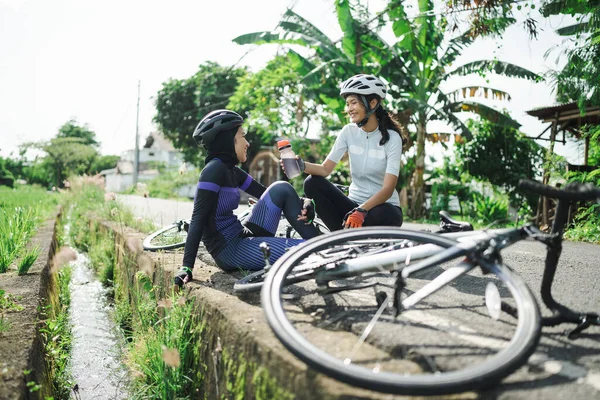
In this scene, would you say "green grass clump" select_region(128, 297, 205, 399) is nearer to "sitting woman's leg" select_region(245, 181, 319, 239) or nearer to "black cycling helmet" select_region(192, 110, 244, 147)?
"sitting woman's leg" select_region(245, 181, 319, 239)

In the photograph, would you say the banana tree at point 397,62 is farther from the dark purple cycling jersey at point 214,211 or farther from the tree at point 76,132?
the tree at point 76,132

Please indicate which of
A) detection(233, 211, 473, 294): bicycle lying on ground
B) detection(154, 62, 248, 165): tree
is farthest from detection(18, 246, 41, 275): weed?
detection(154, 62, 248, 165): tree

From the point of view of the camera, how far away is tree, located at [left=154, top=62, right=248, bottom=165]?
36.2 metres

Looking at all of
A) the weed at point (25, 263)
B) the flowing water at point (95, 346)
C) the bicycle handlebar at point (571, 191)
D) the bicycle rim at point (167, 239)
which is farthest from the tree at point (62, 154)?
the bicycle handlebar at point (571, 191)

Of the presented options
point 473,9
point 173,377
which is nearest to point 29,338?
point 173,377

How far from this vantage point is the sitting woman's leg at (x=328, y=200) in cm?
374

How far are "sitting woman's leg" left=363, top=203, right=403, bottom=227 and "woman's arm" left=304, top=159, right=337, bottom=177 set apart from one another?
544 millimetres

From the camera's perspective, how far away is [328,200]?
377 cm

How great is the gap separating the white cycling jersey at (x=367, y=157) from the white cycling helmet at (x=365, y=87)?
0.32 meters

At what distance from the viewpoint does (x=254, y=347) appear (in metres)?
1.91

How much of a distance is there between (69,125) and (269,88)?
65802mm

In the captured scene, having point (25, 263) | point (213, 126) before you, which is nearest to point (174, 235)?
point (25, 263)

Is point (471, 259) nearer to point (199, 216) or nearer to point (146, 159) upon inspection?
point (199, 216)

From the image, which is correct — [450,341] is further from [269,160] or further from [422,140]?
[269,160]
